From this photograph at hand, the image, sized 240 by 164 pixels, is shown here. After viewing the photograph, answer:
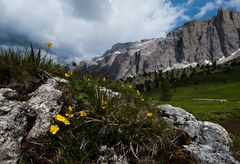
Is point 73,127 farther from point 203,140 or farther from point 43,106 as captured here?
point 203,140

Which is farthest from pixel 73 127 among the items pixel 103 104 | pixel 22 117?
pixel 22 117

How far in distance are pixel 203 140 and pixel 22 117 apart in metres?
4.14

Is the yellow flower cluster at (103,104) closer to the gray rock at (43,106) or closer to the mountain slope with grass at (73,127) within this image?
the mountain slope with grass at (73,127)

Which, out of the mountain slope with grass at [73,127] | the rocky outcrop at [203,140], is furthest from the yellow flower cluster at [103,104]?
the rocky outcrop at [203,140]

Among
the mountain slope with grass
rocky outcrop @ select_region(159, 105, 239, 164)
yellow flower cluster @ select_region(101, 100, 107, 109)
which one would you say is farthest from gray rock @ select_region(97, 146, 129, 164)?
rocky outcrop @ select_region(159, 105, 239, 164)

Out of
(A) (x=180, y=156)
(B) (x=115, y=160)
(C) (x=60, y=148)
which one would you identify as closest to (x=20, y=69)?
(C) (x=60, y=148)

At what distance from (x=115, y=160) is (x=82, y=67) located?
3675 millimetres

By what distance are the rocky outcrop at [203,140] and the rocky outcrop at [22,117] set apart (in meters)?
2.86

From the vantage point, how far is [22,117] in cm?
492

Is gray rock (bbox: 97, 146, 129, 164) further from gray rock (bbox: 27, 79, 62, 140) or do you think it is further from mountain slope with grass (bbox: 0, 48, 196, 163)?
gray rock (bbox: 27, 79, 62, 140)

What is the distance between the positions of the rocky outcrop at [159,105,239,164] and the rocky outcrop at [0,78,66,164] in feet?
9.40

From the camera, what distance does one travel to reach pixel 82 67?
7.59 metres

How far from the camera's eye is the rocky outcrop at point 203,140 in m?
5.04

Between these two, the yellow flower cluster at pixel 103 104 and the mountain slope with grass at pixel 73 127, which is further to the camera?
the yellow flower cluster at pixel 103 104
